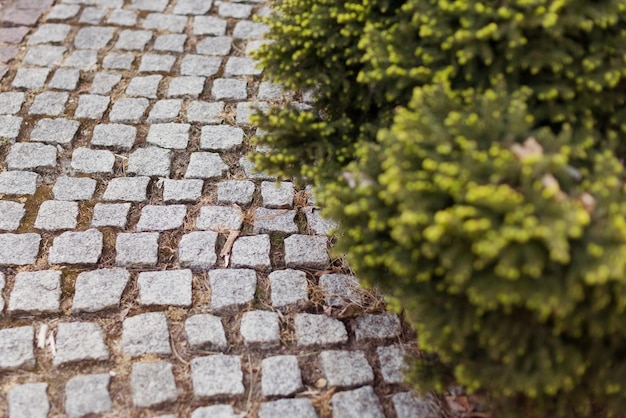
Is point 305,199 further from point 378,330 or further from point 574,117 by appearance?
point 574,117

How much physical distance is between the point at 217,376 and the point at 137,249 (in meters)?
0.98

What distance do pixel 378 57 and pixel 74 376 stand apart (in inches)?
79.4

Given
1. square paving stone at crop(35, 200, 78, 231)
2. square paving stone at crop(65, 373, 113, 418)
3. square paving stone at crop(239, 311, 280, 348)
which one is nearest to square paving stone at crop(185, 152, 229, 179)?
square paving stone at crop(35, 200, 78, 231)

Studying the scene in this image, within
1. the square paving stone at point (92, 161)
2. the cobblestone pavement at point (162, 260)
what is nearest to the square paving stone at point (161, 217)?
the cobblestone pavement at point (162, 260)

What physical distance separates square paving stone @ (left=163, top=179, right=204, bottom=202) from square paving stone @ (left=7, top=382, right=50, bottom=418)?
1.38 metres

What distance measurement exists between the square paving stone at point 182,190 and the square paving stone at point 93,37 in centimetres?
176

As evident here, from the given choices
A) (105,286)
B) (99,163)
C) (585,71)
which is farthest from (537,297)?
(99,163)

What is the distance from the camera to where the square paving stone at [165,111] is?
15.1 feet

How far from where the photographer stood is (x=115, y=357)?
320 centimetres

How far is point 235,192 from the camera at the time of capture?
4.12m

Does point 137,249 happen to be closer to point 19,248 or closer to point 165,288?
point 165,288

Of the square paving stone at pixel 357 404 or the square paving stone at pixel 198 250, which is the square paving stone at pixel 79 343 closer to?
the square paving stone at pixel 198 250

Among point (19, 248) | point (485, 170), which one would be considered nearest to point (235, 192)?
point (19, 248)

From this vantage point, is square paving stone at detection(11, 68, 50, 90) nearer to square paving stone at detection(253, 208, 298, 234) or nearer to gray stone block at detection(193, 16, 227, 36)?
gray stone block at detection(193, 16, 227, 36)
